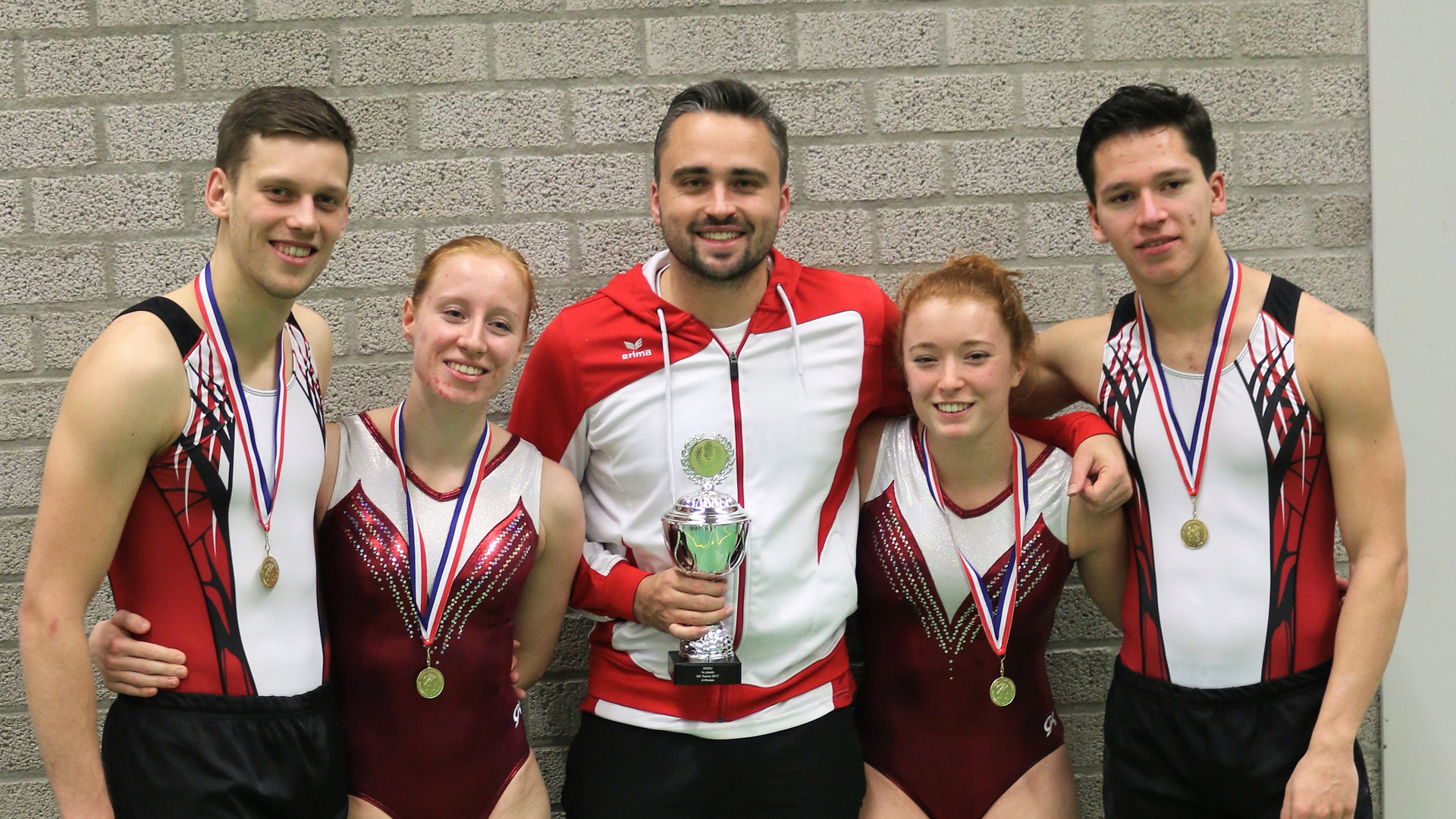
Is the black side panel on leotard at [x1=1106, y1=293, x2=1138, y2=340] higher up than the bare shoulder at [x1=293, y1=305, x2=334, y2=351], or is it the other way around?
the bare shoulder at [x1=293, y1=305, x2=334, y2=351]

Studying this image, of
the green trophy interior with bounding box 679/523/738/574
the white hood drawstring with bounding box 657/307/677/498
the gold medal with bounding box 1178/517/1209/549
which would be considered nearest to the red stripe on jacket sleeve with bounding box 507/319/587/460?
the white hood drawstring with bounding box 657/307/677/498

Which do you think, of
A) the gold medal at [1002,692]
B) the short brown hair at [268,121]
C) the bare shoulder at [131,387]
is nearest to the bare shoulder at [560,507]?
the bare shoulder at [131,387]

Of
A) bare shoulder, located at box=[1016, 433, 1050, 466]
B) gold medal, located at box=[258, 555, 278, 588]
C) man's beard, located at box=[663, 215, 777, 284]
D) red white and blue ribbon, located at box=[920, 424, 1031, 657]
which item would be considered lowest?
red white and blue ribbon, located at box=[920, 424, 1031, 657]

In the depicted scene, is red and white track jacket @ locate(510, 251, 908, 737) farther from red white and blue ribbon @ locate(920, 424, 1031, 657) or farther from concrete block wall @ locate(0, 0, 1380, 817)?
concrete block wall @ locate(0, 0, 1380, 817)

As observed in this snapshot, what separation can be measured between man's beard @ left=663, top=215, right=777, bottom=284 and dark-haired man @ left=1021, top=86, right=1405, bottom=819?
33.6 inches

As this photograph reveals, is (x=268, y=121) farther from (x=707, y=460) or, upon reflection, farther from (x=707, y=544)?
(x=707, y=544)

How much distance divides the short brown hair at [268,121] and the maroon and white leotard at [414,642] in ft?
2.56

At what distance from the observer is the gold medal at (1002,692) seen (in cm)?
275

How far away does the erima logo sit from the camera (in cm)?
276

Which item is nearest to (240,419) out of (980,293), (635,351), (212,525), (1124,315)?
(212,525)

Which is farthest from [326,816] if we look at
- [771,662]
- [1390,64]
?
[1390,64]

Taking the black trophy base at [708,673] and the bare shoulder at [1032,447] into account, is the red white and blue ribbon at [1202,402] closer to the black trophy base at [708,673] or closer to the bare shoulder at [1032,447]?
the bare shoulder at [1032,447]

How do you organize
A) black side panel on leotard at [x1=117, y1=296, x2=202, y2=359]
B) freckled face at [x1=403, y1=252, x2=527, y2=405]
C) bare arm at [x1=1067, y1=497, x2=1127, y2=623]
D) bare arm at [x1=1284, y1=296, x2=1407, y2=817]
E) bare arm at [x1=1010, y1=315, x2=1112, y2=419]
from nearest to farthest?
black side panel on leotard at [x1=117, y1=296, x2=202, y2=359]
bare arm at [x1=1284, y1=296, x2=1407, y2=817]
freckled face at [x1=403, y1=252, x2=527, y2=405]
bare arm at [x1=1067, y1=497, x2=1127, y2=623]
bare arm at [x1=1010, y1=315, x2=1112, y2=419]

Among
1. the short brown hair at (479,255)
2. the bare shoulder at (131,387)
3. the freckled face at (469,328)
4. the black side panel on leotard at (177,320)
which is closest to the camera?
the bare shoulder at (131,387)
